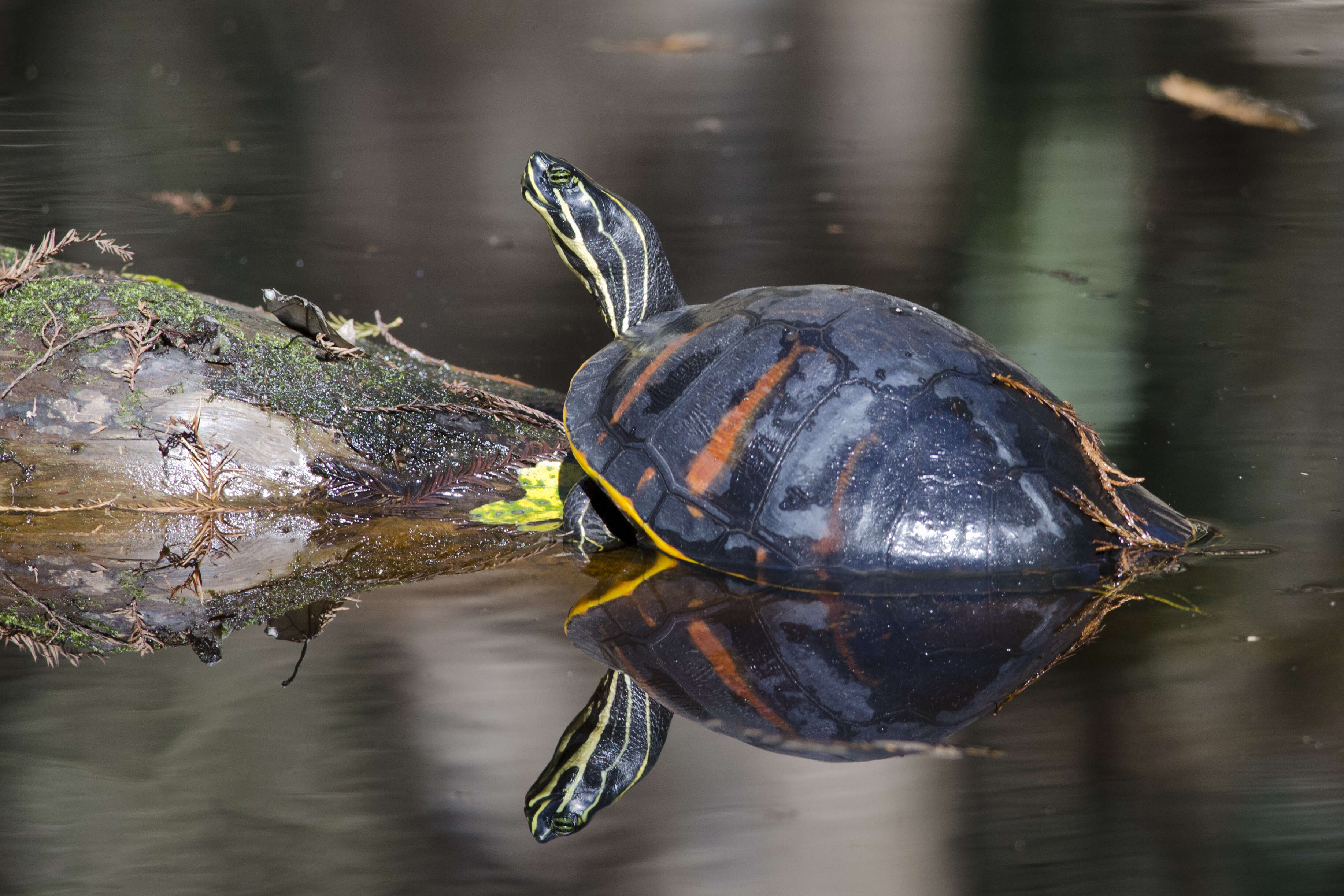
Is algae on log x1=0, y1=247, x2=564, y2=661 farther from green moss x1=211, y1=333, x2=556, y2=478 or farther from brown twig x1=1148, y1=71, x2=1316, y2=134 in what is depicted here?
brown twig x1=1148, y1=71, x2=1316, y2=134

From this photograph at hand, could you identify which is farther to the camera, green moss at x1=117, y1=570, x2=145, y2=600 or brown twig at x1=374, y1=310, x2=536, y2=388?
brown twig at x1=374, y1=310, x2=536, y2=388

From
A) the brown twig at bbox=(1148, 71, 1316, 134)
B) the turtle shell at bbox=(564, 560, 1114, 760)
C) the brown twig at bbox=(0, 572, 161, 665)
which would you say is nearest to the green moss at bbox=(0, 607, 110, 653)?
the brown twig at bbox=(0, 572, 161, 665)

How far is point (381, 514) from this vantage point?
405cm

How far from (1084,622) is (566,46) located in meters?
11.8

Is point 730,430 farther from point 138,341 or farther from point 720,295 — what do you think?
point 720,295

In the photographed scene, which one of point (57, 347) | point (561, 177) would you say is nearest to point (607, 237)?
point (561, 177)

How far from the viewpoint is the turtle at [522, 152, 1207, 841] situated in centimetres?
329

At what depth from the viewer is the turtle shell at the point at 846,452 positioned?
3295mm

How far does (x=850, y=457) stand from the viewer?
10.9 ft

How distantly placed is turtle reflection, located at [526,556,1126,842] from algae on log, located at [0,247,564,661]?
0.79 meters

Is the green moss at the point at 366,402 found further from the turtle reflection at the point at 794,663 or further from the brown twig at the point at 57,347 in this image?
the turtle reflection at the point at 794,663

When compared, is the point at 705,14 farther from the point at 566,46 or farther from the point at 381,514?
the point at 381,514

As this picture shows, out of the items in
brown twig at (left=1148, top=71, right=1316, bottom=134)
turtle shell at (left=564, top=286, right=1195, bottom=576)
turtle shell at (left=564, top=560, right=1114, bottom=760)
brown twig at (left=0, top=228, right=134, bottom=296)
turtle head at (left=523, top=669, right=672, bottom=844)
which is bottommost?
brown twig at (left=1148, top=71, right=1316, bottom=134)

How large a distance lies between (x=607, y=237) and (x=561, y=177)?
0.94 feet
